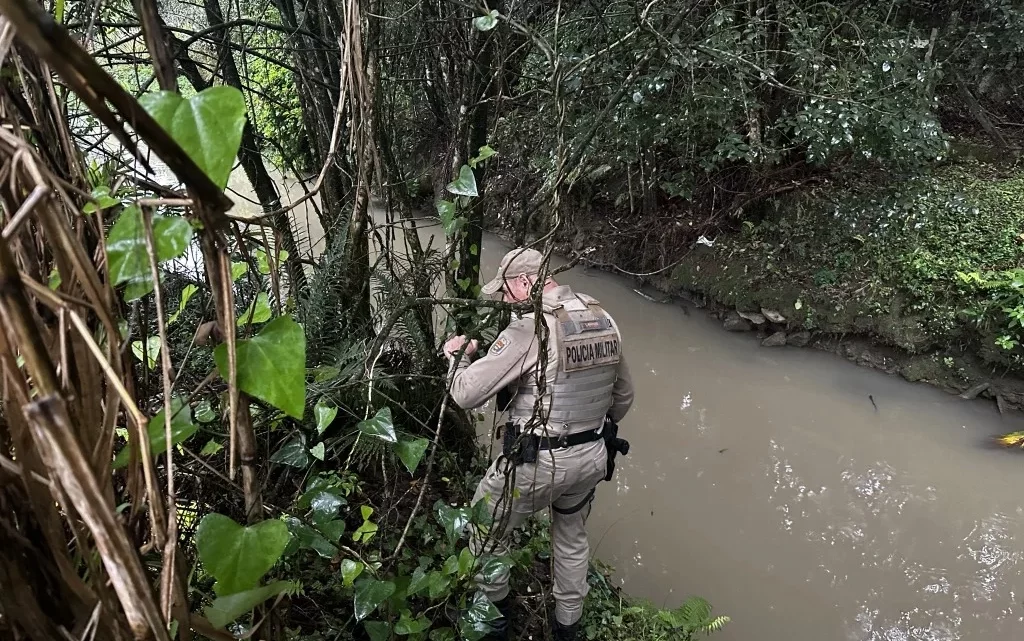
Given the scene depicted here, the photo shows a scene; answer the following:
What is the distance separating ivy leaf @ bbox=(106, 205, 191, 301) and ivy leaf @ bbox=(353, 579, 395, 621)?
1.19 m

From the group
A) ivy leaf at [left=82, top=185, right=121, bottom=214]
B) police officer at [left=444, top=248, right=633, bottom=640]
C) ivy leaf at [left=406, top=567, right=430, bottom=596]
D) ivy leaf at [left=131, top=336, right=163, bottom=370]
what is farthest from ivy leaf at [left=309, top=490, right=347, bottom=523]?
ivy leaf at [left=82, top=185, right=121, bottom=214]

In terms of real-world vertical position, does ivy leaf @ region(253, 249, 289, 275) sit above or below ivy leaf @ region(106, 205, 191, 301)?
below

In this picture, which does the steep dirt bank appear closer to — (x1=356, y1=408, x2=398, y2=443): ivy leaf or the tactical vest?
the tactical vest

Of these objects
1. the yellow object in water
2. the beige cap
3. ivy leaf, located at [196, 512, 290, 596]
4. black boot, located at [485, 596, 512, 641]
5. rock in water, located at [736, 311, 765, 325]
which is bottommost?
the yellow object in water

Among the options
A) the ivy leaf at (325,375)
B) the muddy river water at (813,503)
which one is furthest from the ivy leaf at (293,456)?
the muddy river water at (813,503)

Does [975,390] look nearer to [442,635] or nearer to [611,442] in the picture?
[611,442]

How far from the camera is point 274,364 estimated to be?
0.65 meters

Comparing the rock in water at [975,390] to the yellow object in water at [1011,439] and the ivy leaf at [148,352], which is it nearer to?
the yellow object in water at [1011,439]

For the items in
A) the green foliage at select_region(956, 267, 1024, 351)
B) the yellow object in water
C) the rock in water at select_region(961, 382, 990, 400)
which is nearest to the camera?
the yellow object in water

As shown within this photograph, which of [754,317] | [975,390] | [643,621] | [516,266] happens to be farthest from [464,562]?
[975,390]

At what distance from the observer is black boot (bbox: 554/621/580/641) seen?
104 inches

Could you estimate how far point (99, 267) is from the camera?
708 millimetres

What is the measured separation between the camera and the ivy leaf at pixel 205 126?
51cm

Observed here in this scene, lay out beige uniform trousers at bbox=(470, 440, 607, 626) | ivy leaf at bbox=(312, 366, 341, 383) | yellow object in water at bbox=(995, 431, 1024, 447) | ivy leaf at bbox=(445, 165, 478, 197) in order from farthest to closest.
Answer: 1. yellow object in water at bbox=(995, 431, 1024, 447)
2. beige uniform trousers at bbox=(470, 440, 607, 626)
3. ivy leaf at bbox=(312, 366, 341, 383)
4. ivy leaf at bbox=(445, 165, 478, 197)
